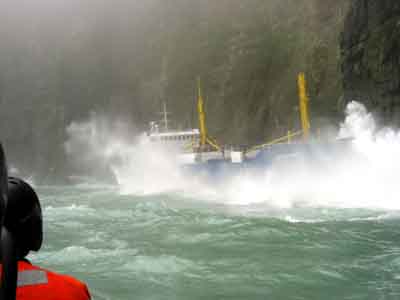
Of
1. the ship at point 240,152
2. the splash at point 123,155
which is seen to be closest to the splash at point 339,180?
the ship at point 240,152

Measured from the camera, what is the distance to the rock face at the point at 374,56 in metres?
28.2

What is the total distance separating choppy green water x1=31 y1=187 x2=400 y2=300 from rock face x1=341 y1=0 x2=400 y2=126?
1093cm

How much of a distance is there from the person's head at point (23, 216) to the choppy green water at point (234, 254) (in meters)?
8.21

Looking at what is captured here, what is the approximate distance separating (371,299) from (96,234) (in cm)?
1082

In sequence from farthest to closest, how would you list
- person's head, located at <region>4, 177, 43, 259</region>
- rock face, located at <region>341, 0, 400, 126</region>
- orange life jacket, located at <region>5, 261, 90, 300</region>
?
rock face, located at <region>341, 0, 400, 126</region>
orange life jacket, located at <region>5, 261, 90, 300</region>
person's head, located at <region>4, 177, 43, 259</region>

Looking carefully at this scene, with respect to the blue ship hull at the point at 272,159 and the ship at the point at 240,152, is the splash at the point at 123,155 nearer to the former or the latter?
the ship at the point at 240,152

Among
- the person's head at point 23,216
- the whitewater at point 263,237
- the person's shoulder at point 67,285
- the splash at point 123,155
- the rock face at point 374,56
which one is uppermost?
the rock face at point 374,56

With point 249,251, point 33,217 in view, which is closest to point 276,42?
point 249,251

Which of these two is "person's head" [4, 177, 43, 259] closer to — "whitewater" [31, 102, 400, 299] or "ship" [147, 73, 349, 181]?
"whitewater" [31, 102, 400, 299]

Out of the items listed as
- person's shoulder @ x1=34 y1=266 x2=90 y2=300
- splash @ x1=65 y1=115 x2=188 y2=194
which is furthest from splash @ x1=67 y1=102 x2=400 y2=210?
person's shoulder @ x1=34 y1=266 x2=90 y2=300

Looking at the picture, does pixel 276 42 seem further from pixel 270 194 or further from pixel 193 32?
pixel 270 194

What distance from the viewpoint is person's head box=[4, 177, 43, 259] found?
1.46 meters

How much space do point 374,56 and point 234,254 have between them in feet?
70.9

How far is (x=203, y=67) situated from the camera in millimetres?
69312
